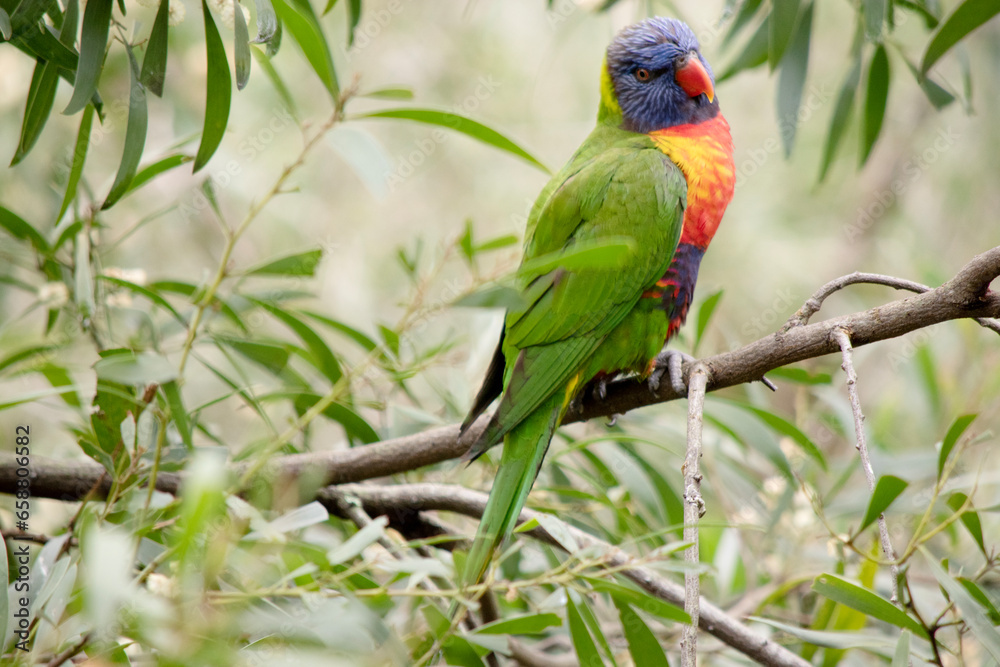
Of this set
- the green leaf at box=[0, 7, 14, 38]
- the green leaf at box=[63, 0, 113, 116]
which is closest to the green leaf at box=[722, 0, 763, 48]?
the green leaf at box=[63, 0, 113, 116]

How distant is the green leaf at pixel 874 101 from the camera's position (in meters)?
1.68

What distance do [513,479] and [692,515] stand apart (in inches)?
17.0

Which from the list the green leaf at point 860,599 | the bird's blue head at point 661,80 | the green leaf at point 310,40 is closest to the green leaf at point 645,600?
the green leaf at point 860,599

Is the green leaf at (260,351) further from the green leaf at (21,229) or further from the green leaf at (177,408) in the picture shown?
the green leaf at (21,229)

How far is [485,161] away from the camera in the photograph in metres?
4.73

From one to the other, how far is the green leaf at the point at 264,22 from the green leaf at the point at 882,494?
87 cm

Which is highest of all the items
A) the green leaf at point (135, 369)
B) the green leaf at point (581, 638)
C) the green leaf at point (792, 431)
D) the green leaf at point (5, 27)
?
the green leaf at point (5, 27)

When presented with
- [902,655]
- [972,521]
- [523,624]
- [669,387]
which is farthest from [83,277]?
[972,521]

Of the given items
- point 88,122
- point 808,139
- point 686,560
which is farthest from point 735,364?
point 808,139

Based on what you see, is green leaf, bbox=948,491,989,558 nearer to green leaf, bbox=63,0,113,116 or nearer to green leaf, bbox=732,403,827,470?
green leaf, bbox=732,403,827,470

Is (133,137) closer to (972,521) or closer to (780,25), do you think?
(780,25)

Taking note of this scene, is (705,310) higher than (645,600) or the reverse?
higher

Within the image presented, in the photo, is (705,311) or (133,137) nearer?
(133,137)

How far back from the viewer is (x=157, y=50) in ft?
3.47
